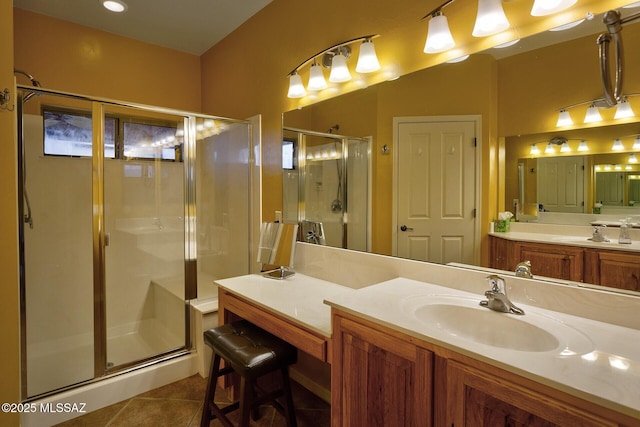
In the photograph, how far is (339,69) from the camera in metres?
1.89

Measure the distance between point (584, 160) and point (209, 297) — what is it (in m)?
2.52

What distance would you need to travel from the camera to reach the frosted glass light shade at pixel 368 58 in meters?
1.73

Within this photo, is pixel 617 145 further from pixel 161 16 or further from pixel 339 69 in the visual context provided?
pixel 161 16

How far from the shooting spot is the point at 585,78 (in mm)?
1209

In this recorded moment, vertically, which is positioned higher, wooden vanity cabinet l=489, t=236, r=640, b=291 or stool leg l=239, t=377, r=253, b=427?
wooden vanity cabinet l=489, t=236, r=640, b=291

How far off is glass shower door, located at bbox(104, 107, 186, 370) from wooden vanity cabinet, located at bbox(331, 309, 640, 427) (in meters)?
1.84

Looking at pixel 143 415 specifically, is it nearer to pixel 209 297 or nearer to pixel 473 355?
pixel 209 297

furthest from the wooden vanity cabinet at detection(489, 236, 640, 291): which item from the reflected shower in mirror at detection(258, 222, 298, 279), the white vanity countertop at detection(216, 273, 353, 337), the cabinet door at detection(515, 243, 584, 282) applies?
the reflected shower in mirror at detection(258, 222, 298, 279)

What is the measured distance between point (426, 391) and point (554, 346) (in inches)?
16.3

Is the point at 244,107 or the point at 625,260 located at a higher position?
the point at 244,107

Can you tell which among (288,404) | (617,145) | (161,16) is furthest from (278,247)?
(161,16)

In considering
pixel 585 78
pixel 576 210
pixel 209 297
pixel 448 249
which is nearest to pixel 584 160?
pixel 576 210

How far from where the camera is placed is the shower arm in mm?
1102

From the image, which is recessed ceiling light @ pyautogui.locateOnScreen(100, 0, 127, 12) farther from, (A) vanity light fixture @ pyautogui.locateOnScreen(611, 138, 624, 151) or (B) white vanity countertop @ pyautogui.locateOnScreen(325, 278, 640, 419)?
(A) vanity light fixture @ pyautogui.locateOnScreen(611, 138, 624, 151)
